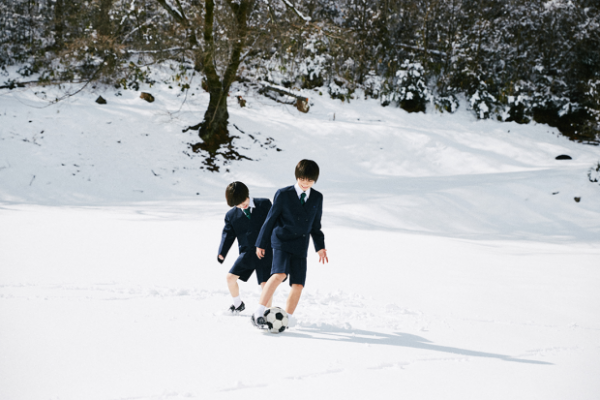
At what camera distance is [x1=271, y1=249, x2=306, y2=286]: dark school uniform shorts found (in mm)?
3516

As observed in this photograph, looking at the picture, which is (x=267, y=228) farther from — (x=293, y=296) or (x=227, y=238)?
(x=293, y=296)

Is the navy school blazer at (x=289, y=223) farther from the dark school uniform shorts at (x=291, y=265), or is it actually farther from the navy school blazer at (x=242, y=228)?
the navy school blazer at (x=242, y=228)

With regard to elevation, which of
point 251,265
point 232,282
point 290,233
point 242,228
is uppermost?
point 290,233

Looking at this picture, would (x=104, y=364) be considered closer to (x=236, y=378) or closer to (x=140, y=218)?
(x=236, y=378)

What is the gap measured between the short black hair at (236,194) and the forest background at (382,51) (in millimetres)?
13221

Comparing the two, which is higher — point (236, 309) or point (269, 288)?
point (269, 288)

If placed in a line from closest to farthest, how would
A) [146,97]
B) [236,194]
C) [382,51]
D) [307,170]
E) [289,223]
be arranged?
1. [307,170]
2. [289,223]
3. [236,194]
4. [146,97]
5. [382,51]

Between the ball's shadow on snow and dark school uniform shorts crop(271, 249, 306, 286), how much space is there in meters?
0.41

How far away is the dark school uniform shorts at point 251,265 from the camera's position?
12.5 feet

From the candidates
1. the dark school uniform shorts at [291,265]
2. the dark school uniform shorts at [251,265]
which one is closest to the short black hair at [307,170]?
the dark school uniform shorts at [291,265]

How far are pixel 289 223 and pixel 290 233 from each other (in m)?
0.08

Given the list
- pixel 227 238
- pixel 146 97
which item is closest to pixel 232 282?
pixel 227 238

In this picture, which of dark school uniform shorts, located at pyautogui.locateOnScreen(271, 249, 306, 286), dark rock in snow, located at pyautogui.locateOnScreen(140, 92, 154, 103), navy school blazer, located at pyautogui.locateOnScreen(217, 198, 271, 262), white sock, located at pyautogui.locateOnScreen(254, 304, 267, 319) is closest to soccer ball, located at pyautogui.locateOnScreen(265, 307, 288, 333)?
white sock, located at pyautogui.locateOnScreen(254, 304, 267, 319)

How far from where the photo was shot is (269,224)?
140 inches
